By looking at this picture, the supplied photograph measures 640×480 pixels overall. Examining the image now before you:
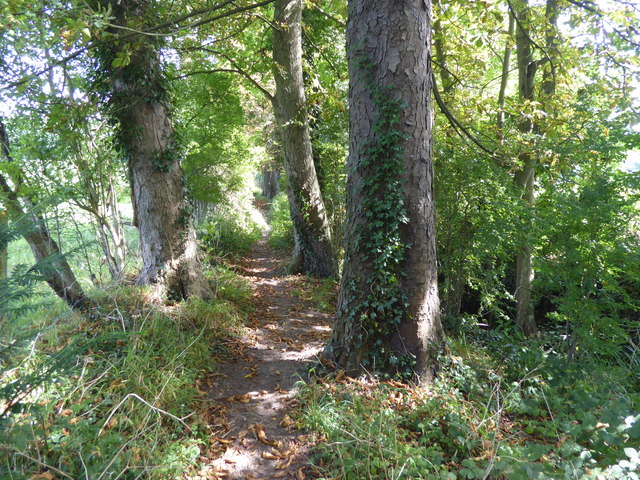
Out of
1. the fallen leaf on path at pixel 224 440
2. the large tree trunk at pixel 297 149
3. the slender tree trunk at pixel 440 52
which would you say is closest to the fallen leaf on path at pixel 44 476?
the fallen leaf on path at pixel 224 440

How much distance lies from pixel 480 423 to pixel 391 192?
2037mm

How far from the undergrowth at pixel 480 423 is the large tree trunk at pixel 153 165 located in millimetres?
2651

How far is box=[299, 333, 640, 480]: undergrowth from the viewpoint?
214cm

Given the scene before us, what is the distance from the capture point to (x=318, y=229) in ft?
25.4

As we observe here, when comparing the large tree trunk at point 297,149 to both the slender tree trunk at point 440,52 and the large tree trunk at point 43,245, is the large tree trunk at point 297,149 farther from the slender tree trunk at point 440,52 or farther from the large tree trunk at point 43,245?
the large tree trunk at point 43,245

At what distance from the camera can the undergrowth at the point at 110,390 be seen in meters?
2.19

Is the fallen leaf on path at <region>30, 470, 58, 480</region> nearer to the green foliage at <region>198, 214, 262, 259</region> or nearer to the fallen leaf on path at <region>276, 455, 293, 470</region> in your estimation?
the fallen leaf on path at <region>276, 455, 293, 470</region>

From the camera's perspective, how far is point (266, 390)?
12.2 ft

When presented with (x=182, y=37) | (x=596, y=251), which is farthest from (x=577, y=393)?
(x=182, y=37)

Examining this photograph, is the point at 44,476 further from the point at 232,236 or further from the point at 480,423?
the point at 232,236

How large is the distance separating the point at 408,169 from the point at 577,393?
2.49 m

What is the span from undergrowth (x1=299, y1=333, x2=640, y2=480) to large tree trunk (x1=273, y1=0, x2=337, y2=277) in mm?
4311

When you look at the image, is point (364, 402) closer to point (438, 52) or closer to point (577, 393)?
point (577, 393)

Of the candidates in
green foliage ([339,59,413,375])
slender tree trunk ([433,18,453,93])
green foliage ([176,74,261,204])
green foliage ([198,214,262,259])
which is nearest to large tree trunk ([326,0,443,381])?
green foliage ([339,59,413,375])
